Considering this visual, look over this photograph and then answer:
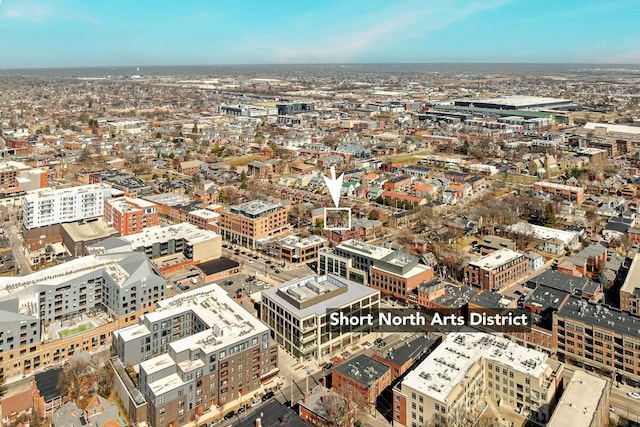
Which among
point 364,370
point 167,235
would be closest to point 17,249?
point 167,235

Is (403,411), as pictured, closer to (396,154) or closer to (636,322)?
(636,322)

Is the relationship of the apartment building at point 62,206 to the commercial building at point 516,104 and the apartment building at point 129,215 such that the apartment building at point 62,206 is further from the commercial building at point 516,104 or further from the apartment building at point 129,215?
the commercial building at point 516,104

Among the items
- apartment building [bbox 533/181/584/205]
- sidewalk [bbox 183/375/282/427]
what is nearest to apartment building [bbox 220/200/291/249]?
sidewalk [bbox 183/375/282/427]

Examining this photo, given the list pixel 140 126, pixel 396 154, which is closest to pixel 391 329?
pixel 396 154

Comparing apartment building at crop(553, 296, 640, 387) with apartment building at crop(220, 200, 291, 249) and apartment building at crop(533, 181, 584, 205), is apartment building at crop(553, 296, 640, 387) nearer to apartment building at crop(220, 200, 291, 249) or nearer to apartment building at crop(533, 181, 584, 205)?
apartment building at crop(220, 200, 291, 249)

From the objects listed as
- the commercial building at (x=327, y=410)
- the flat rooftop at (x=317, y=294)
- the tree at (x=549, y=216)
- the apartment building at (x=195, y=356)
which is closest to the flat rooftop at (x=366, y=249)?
the flat rooftop at (x=317, y=294)

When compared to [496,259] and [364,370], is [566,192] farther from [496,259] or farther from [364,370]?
[364,370]
